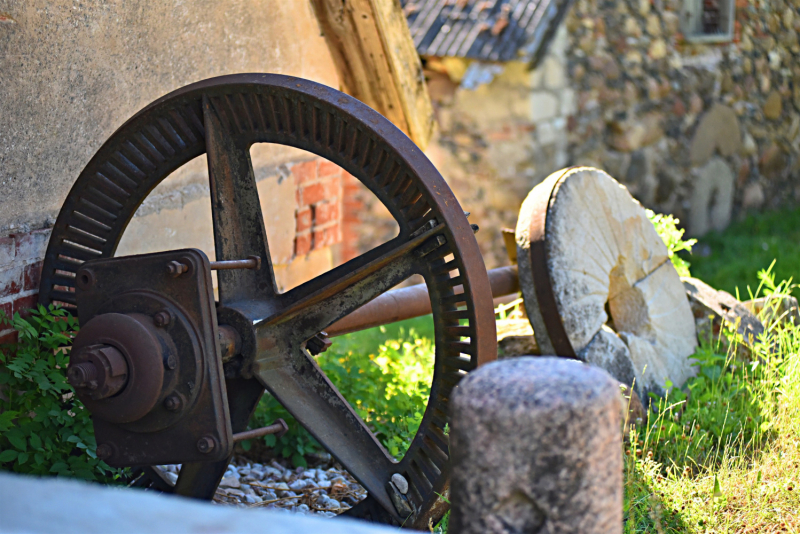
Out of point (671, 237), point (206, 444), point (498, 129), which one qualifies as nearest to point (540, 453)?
point (206, 444)

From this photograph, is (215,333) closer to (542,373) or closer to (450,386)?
(450,386)

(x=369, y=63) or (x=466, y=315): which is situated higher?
(x=369, y=63)

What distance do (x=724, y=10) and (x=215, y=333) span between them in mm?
8171

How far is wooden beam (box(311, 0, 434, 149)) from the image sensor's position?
11.1ft

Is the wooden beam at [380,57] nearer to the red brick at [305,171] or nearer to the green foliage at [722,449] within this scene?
the red brick at [305,171]

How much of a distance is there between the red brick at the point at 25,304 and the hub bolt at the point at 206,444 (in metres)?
0.80

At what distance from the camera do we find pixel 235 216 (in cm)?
234

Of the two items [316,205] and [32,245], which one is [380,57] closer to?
[316,205]

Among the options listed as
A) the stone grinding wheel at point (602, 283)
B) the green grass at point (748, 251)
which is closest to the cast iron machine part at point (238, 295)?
the stone grinding wheel at point (602, 283)

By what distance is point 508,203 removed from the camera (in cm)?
712

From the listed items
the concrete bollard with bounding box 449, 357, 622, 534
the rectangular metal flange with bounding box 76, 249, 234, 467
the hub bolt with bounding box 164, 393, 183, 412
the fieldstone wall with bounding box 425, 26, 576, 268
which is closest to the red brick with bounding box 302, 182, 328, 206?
the rectangular metal flange with bounding box 76, 249, 234, 467

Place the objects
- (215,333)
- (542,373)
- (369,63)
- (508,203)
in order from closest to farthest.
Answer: (542,373), (215,333), (369,63), (508,203)

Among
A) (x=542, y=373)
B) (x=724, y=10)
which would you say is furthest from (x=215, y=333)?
(x=724, y=10)

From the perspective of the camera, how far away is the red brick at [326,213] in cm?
387
